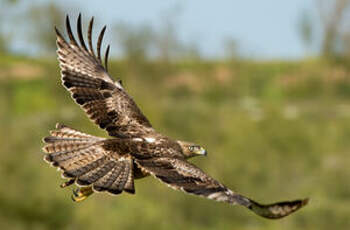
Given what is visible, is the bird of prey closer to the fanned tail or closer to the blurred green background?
the fanned tail

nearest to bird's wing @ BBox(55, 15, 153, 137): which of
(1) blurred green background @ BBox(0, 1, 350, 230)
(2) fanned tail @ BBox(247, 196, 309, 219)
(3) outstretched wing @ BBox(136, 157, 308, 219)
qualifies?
(3) outstretched wing @ BBox(136, 157, 308, 219)

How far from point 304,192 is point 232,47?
13240 mm

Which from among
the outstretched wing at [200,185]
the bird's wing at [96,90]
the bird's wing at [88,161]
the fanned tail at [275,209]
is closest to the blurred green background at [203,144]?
the bird's wing at [96,90]

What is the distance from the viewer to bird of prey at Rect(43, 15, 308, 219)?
210 inches

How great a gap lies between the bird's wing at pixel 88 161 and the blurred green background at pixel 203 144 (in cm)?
1478

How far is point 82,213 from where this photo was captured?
21344mm

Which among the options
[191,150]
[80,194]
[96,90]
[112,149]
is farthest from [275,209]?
[96,90]

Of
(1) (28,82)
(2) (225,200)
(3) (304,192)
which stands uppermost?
(2) (225,200)

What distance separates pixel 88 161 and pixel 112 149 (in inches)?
9.9

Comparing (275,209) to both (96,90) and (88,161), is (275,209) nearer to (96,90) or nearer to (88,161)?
(88,161)

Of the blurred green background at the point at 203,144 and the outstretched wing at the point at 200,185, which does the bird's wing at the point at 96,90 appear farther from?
the blurred green background at the point at 203,144

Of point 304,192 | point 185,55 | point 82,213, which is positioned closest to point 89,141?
point 82,213

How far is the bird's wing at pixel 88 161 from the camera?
5496mm

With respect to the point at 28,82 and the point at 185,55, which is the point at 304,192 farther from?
the point at 28,82
